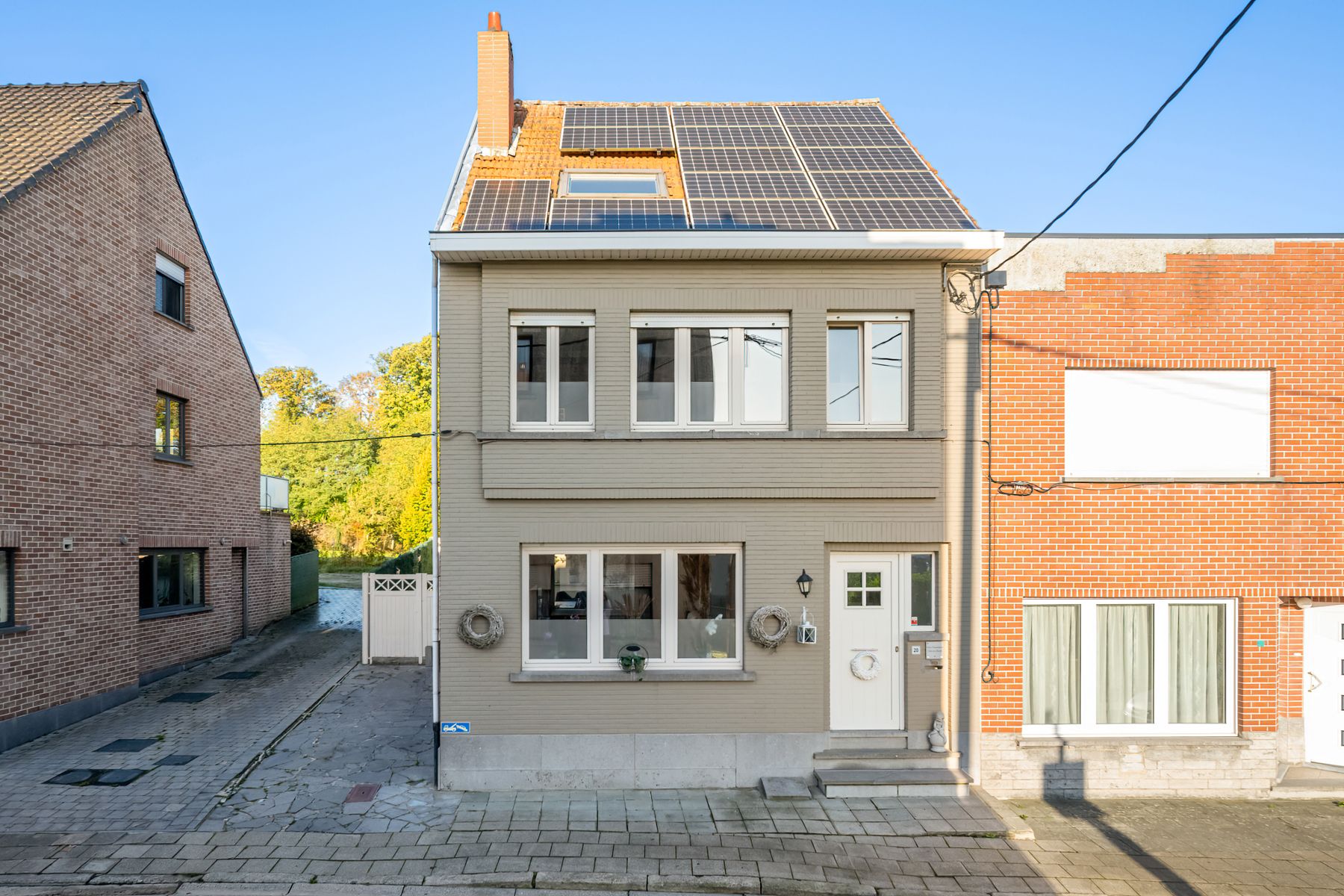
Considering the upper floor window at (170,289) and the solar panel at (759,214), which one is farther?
the upper floor window at (170,289)

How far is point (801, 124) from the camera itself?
1148 cm

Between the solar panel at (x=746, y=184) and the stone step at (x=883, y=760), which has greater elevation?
the solar panel at (x=746, y=184)

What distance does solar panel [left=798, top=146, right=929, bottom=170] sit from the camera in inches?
391

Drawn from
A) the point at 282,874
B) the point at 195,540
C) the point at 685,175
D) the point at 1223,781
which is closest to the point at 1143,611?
the point at 1223,781

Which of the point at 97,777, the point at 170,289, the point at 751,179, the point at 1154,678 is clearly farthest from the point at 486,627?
the point at 170,289

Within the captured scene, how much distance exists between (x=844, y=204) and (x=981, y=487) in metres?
3.55

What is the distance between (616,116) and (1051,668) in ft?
31.6

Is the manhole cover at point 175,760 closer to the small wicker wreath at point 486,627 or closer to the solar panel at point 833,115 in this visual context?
the small wicker wreath at point 486,627

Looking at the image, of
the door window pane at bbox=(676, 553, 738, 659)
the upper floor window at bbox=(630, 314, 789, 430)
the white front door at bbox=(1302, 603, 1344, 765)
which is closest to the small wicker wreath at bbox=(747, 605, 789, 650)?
the door window pane at bbox=(676, 553, 738, 659)

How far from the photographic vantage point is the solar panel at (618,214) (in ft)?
27.7

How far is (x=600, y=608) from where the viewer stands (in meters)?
8.45

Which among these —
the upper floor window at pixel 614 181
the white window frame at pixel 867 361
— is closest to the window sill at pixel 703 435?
the white window frame at pixel 867 361

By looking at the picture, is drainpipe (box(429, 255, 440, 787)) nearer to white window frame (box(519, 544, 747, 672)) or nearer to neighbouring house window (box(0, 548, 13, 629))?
white window frame (box(519, 544, 747, 672))

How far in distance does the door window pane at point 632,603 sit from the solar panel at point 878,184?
482 cm
